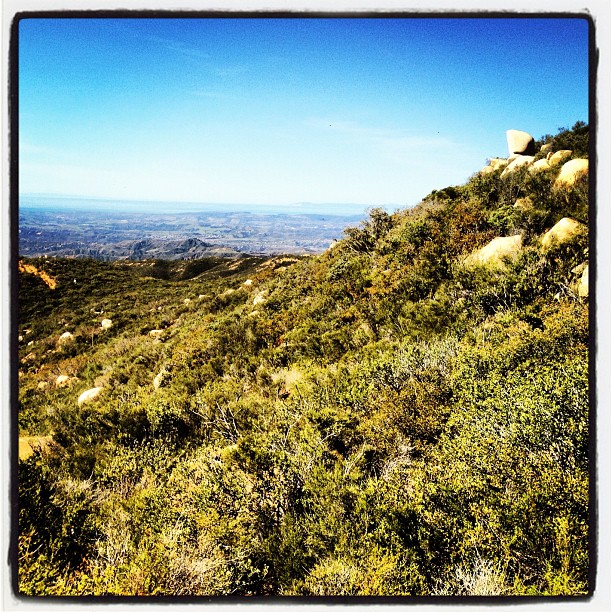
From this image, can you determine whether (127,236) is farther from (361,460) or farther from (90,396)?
(361,460)

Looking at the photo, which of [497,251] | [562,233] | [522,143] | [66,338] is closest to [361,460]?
[562,233]

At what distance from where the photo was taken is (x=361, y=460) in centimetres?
346

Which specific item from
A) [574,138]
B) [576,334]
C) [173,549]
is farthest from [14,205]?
[574,138]

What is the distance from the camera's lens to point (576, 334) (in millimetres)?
3707

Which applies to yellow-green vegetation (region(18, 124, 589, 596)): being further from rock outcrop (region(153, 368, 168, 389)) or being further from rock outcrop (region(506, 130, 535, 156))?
rock outcrop (region(506, 130, 535, 156))

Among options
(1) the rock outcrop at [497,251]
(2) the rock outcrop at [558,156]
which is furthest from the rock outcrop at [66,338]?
(2) the rock outcrop at [558,156]

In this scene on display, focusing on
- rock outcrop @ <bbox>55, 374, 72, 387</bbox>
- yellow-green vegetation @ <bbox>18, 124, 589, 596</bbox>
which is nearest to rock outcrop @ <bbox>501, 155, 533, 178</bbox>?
yellow-green vegetation @ <bbox>18, 124, 589, 596</bbox>

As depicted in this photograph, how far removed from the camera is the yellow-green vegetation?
2.47 meters

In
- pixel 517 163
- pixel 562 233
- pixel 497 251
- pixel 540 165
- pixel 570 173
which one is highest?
pixel 517 163

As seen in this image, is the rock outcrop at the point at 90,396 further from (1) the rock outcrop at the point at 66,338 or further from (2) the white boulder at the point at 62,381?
(1) the rock outcrop at the point at 66,338

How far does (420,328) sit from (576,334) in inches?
97.4

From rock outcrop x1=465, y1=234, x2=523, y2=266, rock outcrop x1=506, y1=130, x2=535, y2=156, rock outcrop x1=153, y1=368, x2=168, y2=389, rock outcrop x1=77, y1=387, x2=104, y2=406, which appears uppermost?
rock outcrop x1=506, y1=130, x2=535, y2=156

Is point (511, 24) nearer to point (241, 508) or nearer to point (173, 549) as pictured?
point (241, 508)

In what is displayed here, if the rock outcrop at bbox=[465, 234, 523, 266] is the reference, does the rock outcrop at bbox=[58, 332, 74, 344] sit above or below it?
below
